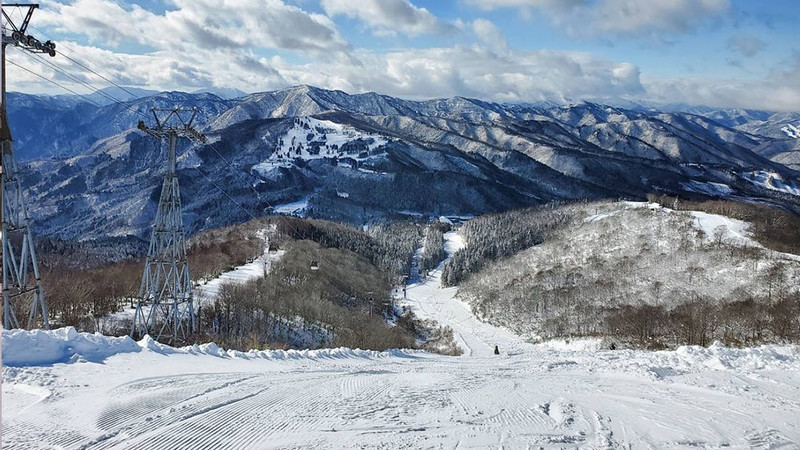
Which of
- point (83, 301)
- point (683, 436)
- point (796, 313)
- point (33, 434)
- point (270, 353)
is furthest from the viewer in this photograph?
point (796, 313)

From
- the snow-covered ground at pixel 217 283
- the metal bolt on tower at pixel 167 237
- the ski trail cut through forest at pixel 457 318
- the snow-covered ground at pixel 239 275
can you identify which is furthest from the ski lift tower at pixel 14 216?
the ski trail cut through forest at pixel 457 318

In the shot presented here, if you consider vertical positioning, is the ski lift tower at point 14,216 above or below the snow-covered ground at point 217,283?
above

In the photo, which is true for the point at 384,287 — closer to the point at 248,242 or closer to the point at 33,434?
the point at 248,242

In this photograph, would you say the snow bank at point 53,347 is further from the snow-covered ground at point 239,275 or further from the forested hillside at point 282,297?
the snow-covered ground at point 239,275

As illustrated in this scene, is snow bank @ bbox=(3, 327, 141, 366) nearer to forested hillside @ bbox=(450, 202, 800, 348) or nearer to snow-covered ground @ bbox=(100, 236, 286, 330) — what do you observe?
snow-covered ground @ bbox=(100, 236, 286, 330)

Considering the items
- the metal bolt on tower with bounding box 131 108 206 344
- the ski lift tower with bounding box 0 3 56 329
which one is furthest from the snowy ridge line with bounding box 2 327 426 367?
the metal bolt on tower with bounding box 131 108 206 344

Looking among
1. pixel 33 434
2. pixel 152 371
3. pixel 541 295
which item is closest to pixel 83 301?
pixel 152 371
